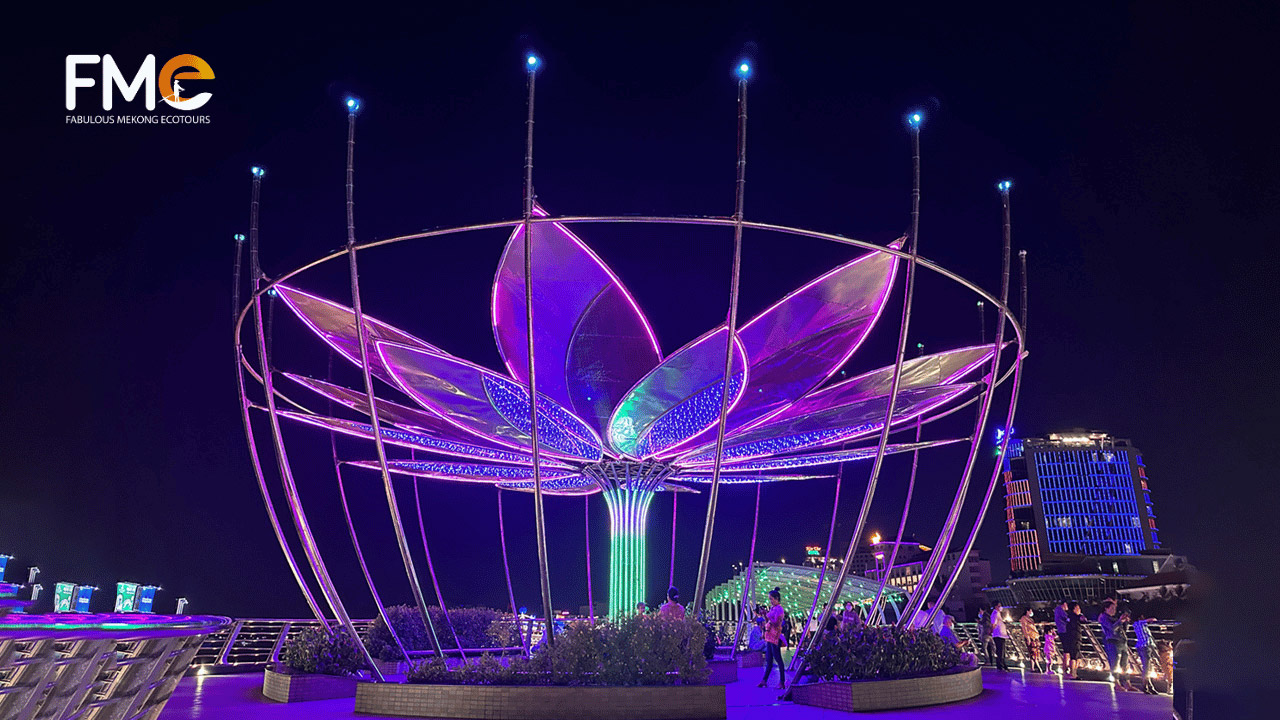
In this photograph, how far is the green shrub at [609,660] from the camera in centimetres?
1056

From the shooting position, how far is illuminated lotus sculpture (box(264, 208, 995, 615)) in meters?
15.2

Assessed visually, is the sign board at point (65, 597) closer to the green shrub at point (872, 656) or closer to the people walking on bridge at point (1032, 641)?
the green shrub at point (872, 656)

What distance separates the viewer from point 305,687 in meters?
12.8

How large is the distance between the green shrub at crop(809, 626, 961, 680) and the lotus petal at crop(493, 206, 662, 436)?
6.57 m

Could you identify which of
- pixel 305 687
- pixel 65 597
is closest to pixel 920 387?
pixel 305 687

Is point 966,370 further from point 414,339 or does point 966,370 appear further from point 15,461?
point 15,461

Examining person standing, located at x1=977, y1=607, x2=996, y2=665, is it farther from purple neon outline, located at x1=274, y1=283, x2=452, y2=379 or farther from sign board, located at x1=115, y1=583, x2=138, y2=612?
sign board, located at x1=115, y1=583, x2=138, y2=612

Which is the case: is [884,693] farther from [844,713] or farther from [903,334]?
[903,334]

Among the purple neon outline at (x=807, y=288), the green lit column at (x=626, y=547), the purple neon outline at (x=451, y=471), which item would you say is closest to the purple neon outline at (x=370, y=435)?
the purple neon outline at (x=451, y=471)

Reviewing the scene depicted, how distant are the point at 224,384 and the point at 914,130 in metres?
22.7

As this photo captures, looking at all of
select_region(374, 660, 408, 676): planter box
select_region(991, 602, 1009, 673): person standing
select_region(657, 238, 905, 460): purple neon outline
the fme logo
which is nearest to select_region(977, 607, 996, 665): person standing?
select_region(991, 602, 1009, 673): person standing

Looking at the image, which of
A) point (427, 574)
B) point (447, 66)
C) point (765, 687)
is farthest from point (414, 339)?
point (427, 574)

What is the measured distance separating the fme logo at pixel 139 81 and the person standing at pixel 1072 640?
23.7m

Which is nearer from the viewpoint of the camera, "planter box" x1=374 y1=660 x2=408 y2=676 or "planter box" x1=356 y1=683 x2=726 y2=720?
"planter box" x1=356 y1=683 x2=726 y2=720
